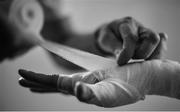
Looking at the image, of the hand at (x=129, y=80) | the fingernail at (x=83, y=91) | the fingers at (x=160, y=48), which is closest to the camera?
the fingernail at (x=83, y=91)

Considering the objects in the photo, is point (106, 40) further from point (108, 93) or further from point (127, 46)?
point (108, 93)

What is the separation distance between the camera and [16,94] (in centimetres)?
178

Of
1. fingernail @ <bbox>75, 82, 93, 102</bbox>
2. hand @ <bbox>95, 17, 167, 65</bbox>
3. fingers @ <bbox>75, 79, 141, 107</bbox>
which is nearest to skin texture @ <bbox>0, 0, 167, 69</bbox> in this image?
hand @ <bbox>95, 17, 167, 65</bbox>

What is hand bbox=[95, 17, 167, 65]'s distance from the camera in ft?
5.49

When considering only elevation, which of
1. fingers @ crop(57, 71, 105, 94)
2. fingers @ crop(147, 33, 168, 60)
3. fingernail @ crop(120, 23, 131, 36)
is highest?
fingernail @ crop(120, 23, 131, 36)

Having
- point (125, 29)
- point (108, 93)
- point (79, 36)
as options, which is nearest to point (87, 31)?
point (79, 36)

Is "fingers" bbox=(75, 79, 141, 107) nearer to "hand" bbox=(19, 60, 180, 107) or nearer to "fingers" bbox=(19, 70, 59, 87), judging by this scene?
"hand" bbox=(19, 60, 180, 107)

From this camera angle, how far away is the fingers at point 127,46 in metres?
1.66

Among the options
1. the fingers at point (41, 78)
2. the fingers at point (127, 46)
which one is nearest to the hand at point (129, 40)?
the fingers at point (127, 46)

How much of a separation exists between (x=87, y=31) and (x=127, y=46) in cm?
31

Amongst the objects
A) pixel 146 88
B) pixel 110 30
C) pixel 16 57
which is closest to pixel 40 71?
pixel 16 57

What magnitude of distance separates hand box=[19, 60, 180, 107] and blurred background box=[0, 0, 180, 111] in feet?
0.24

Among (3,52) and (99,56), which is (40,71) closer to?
(3,52)

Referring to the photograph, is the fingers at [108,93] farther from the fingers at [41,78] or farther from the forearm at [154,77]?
the fingers at [41,78]
